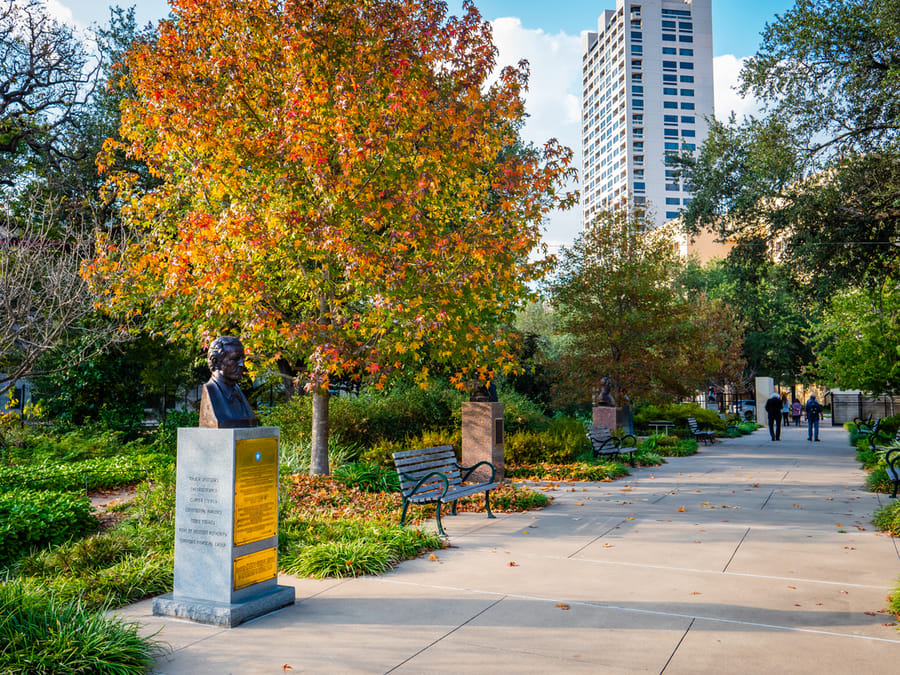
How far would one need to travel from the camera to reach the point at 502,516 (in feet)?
29.5

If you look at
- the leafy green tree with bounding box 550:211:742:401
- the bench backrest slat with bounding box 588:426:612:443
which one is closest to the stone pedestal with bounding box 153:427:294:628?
the bench backrest slat with bounding box 588:426:612:443

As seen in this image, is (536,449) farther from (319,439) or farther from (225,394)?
(225,394)

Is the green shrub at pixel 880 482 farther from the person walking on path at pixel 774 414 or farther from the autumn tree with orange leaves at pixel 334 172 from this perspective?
the person walking on path at pixel 774 414

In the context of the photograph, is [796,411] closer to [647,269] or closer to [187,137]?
[647,269]

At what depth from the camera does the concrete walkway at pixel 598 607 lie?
4.12 metres

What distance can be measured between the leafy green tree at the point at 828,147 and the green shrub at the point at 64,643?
15335mm

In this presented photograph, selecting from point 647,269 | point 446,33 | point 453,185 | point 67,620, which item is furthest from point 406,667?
point 647,269

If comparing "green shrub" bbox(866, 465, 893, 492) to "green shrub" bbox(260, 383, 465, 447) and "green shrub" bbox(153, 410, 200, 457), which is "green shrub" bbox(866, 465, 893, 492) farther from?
"green shrub" bbox(153, 410, 200, 457)

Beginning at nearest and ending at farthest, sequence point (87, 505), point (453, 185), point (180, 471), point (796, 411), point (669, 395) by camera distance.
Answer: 1. point (180, 471)
2. point (87, 505)
3. point (453, 185)
4. point (669, 395)
5. point (796, 411)

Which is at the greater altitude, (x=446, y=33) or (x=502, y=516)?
(x=446, y=33)

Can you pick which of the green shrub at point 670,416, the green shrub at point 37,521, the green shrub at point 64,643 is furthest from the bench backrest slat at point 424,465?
the green shrub at point 670,416

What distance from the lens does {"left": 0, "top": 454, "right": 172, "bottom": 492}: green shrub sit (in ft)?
31.6

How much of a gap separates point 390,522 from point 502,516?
175 cm

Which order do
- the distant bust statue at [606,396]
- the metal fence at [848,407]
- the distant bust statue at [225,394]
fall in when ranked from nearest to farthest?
the distant bust statue at [225,394], the distant bust statue at [606,396], the metal fence at [848,407]
